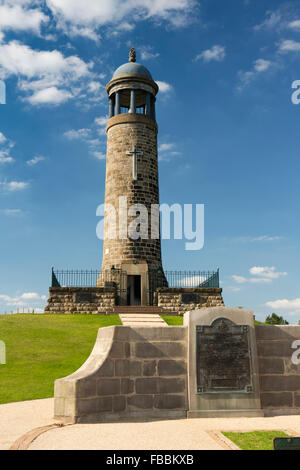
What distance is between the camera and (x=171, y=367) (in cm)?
991

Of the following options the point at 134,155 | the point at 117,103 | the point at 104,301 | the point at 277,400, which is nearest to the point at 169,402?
the point at 277,400

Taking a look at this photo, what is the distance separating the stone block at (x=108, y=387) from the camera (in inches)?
368

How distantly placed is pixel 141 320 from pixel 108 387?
40.4 ft

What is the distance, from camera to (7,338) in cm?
1720

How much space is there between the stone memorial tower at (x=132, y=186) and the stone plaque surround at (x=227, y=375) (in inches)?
702

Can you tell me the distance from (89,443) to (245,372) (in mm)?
4226

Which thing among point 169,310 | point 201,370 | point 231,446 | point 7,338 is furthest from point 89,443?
point 169,310

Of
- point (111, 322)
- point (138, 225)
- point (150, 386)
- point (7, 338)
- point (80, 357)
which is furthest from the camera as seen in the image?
point (138, 225)

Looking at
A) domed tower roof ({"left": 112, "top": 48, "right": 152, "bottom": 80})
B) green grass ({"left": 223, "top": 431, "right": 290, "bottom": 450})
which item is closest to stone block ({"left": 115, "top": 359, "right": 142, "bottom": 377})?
green grass ({"left": 223, "top": 431, "right": 290, "bottom": 450})

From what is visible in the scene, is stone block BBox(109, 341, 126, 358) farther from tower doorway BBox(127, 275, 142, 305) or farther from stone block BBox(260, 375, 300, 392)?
tower doorway BBox(127, 275, 142, 305)

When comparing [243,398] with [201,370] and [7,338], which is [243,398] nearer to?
[201,370]

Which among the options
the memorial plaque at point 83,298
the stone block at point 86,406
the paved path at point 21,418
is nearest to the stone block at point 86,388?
the stone block at point 86,406

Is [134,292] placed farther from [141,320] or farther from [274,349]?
[274,349]

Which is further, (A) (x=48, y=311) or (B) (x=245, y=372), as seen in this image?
(A) (x=48, y=311)
